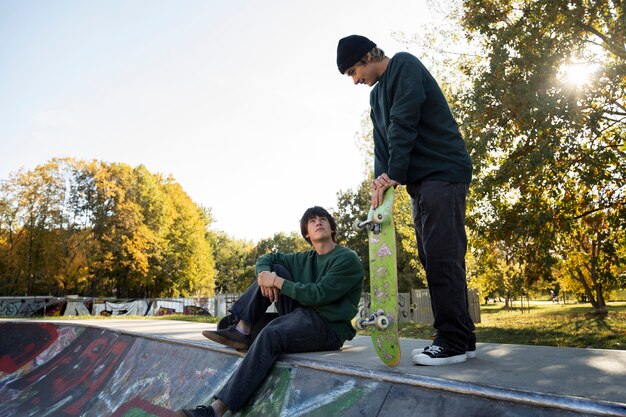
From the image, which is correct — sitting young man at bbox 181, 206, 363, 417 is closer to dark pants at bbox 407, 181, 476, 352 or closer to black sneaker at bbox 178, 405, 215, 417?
black sneaker at bbox 178, 405, 215, 417

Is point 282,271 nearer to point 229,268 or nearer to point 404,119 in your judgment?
point 404,119

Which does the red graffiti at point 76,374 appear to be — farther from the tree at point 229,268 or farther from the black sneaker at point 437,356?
the tree at point 229,268

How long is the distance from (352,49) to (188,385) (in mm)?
2967

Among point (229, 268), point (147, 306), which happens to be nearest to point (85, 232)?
point (147, 306)

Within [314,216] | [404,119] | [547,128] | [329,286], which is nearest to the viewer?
[404,119]

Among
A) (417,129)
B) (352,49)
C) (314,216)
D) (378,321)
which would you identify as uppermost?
(352,49)

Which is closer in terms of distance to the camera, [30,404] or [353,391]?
[353,391]

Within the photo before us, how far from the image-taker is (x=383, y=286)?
2713 mm

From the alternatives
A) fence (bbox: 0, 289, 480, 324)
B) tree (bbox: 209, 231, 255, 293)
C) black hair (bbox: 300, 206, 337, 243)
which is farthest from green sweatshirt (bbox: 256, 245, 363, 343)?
tree (bbox: 209, 231, 255, 293)

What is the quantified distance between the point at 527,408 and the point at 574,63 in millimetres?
11091

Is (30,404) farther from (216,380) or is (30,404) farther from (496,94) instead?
(496,94)

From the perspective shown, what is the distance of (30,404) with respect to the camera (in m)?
5.28

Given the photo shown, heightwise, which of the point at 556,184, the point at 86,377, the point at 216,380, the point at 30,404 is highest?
the point at 556,184

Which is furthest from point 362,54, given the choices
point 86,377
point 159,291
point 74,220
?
point 159,291
